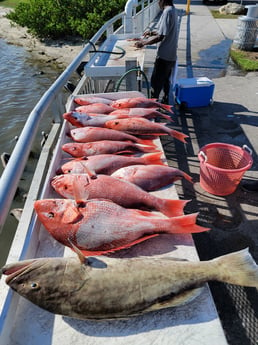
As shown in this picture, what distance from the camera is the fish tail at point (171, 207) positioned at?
7.59ft

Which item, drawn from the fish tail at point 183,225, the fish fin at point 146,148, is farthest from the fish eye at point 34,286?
the fish fin at point 146,148

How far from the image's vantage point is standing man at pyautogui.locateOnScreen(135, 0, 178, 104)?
5613 millimetres

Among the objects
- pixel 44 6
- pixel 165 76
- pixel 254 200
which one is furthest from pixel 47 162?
pixel 44 6

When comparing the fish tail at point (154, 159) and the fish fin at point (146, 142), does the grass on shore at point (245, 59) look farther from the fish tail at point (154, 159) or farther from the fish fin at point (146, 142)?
the fish tail at point (154, 159)

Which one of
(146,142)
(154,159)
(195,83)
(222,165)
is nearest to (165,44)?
(195,83)

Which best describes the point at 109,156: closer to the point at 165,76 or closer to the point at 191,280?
the point at 191,280

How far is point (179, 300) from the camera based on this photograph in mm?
1717

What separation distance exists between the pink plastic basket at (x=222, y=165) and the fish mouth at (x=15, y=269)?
2781 mm

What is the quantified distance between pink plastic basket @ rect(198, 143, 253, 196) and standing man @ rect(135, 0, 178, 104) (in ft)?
8.62

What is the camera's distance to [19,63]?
17.5 meters

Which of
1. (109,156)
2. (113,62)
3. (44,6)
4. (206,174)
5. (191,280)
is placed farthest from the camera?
(44,6)

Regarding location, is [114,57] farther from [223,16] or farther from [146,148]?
[223,16]

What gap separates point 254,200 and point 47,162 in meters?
2.95

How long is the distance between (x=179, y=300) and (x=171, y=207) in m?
0.79
